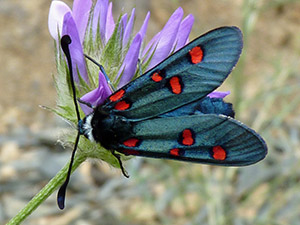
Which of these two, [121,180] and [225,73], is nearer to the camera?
[225,73]

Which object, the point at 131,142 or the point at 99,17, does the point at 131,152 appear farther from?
the point at 99,17

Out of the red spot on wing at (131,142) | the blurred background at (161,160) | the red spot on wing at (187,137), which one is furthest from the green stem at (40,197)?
the blurred background at (161,160)

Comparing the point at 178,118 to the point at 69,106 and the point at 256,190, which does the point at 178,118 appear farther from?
the point at 256,190

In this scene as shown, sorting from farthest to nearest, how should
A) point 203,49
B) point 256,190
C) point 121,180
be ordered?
point 256,190, point 121,180, point 203,49

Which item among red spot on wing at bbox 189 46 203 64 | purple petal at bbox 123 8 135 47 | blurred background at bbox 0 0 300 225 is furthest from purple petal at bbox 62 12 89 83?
blurred background at bbox 0 0 300 225

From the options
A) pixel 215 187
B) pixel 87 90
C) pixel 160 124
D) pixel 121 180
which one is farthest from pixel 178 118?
pixel 121 180

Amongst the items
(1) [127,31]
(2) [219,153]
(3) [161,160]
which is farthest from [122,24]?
(3) [161,160]
